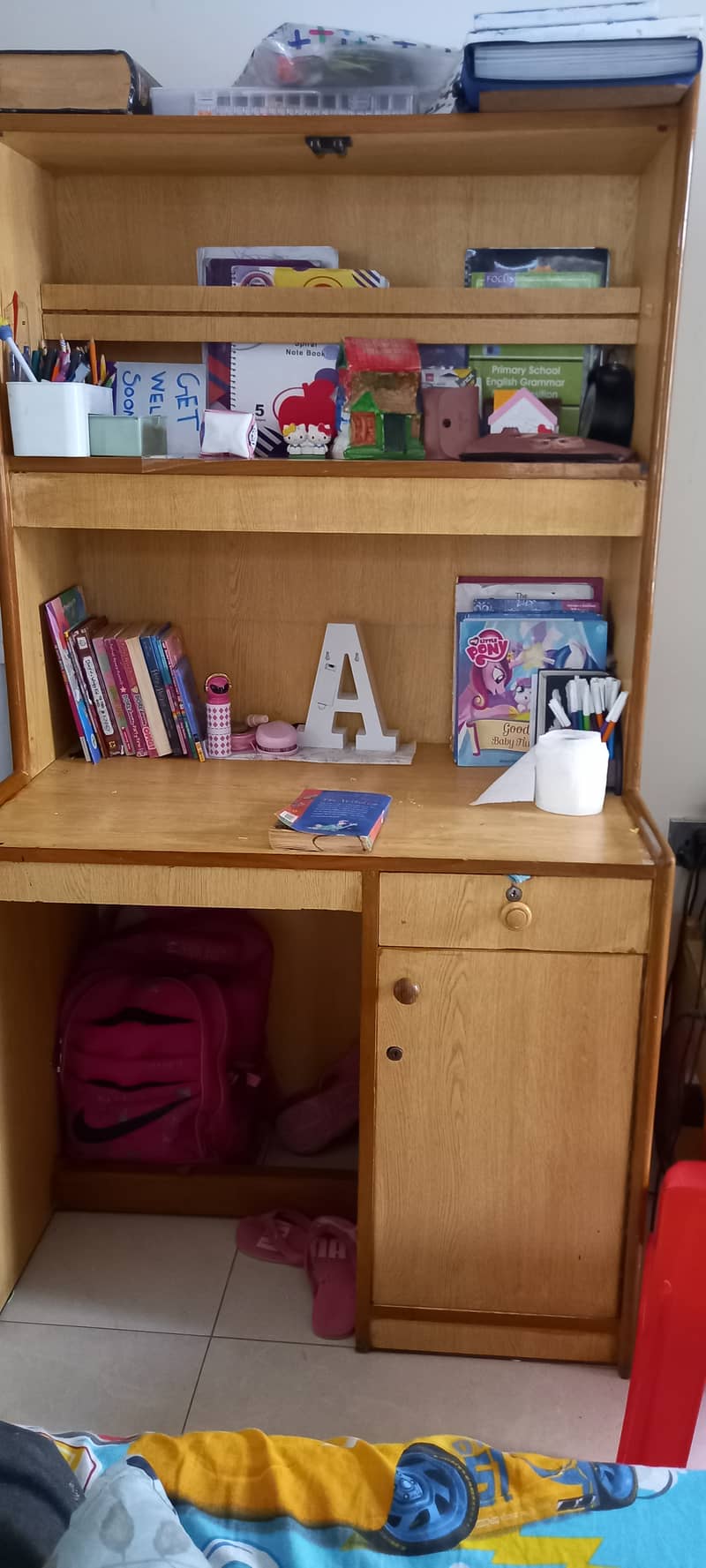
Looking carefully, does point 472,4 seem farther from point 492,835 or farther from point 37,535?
point 492,835

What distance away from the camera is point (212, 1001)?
212 centimetres

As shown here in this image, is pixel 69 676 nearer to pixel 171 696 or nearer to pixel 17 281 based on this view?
pixel 171 696

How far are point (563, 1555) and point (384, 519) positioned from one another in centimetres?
133

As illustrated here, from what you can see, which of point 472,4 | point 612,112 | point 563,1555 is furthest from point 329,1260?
point 472,4

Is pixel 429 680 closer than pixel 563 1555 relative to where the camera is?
No

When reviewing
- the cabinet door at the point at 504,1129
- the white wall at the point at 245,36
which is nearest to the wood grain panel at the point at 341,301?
the white wall at the point at 245,36

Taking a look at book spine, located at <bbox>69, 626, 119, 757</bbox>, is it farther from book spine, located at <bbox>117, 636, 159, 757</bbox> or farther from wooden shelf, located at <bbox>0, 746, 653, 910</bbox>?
wooden shelf, located at <bbox>0, 746, 653, 910</bbox>

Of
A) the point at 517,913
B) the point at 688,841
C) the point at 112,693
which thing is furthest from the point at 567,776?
the point at 112,693

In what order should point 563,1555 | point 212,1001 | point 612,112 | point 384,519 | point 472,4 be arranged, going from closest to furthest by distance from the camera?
point 563,1555
point 612,112
point 384,519
point 472,4
point 212,1001

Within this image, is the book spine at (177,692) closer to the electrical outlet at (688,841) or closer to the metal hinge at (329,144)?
the metal hinge at (329,144)

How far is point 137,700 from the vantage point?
2.07 m

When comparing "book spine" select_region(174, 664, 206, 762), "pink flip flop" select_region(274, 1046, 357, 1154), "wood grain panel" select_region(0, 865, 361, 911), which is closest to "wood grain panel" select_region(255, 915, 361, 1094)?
"pink flip flop" select_region(274, 1046, 357, 1154)

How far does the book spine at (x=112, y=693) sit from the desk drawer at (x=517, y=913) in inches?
25.6

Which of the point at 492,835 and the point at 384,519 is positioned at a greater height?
the point at 384,519
